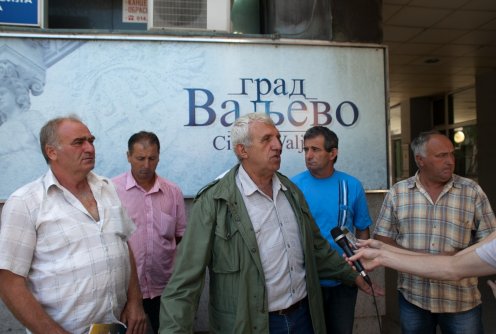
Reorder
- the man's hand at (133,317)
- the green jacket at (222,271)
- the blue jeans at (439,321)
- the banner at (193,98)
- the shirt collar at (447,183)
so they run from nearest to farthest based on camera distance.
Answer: the green jacket at (222,271)
the man's hand at (133,317)
the blue jeans at (439,321)
the shirt collar at (447,183)
the banner at (193,98)

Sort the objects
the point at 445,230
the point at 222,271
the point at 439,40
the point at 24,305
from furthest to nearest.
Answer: the point at 439,40
the point at 445,230
the point at 222,271
the point at 24,305

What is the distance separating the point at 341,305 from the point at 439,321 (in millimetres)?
639

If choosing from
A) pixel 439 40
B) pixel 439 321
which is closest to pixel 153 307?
pixel 439 321

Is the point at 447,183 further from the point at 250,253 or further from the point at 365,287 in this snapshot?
the point at 250,253

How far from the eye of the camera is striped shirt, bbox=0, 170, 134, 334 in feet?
6.44

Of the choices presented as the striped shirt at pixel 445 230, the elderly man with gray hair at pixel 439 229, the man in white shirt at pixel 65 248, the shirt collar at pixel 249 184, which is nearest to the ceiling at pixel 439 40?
the elderly man with gray hair at pixel 439 229

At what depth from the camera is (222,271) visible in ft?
7.04

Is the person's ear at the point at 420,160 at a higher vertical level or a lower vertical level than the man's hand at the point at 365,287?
higher

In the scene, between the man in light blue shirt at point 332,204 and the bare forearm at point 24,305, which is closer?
the bare forearm at point 24,305

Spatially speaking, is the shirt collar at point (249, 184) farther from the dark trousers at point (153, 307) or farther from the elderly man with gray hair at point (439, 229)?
the dark trousers at point (153, 307)

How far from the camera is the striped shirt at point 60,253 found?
1.96 metres

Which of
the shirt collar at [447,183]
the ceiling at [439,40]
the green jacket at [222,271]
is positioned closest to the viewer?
the green jacket at [222,271]

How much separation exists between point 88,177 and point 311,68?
8.03 ft

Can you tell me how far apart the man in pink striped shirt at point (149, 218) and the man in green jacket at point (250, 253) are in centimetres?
92
